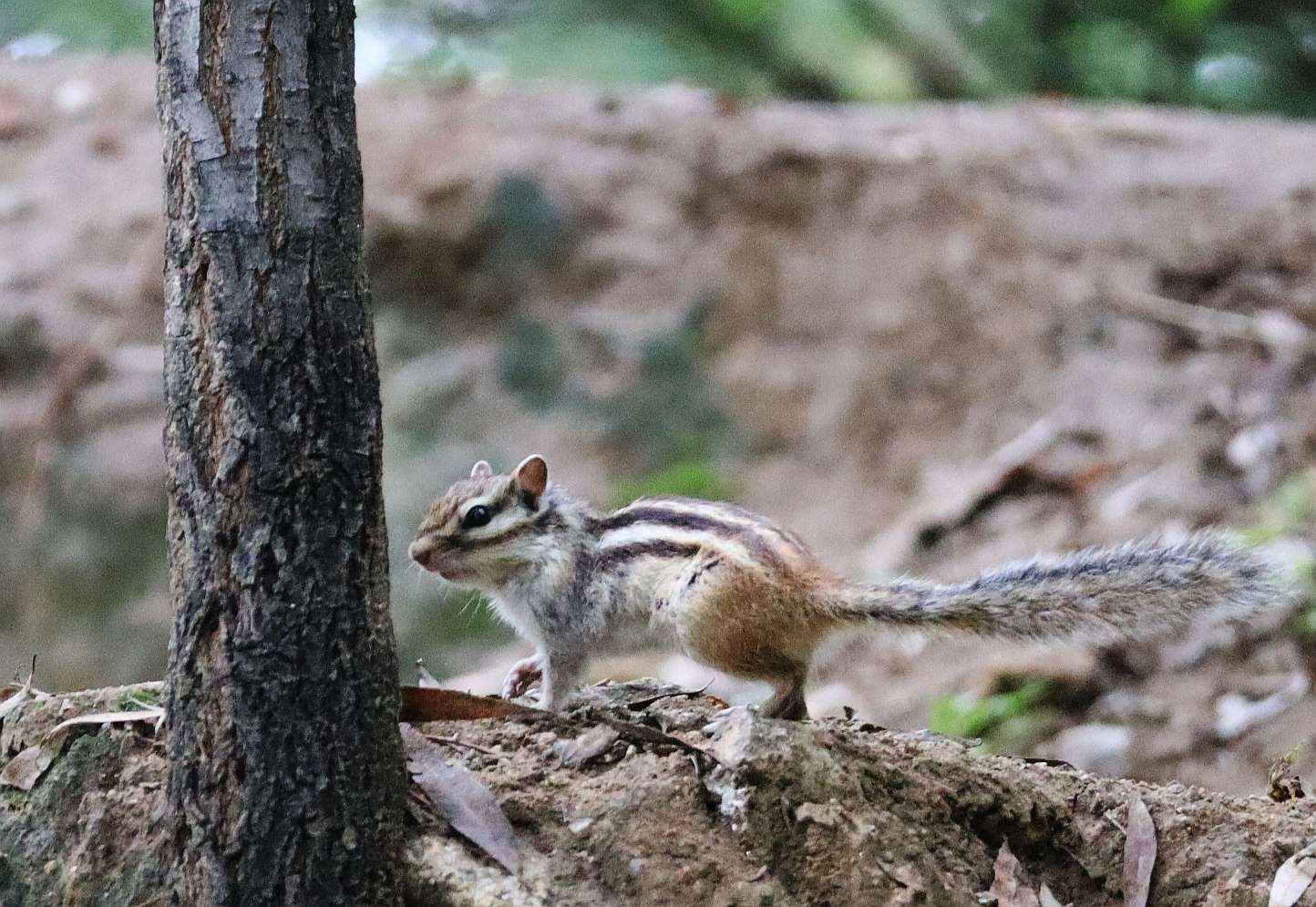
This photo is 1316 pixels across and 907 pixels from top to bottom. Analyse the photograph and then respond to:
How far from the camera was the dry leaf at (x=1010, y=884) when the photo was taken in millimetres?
2975

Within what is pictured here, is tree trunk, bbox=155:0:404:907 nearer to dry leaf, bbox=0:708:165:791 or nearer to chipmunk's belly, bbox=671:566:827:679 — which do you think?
dry leaf, bbox=0:708:165:791

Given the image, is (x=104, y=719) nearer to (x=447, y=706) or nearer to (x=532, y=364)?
(x=447, y=706)

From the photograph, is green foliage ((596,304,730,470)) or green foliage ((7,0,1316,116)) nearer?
green foliage ((596,304,730,470))

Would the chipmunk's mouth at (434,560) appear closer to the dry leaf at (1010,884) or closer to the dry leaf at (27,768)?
the dry leaf at (27,768)

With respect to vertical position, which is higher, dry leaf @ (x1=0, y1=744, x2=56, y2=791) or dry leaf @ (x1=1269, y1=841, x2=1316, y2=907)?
dry leaf @ (x1=0, y1=744, x2=56, y2=791)

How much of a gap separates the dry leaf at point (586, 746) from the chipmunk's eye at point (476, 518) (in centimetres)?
102

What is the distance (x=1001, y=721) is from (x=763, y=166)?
4.01m

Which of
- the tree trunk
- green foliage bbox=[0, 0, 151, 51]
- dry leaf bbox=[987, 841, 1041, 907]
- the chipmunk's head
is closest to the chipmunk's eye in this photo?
the chipmunk's head

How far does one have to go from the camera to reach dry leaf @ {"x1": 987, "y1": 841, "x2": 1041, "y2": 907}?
2975 mm

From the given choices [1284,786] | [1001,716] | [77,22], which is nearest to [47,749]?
[1284,786]

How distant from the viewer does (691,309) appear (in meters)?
8.83

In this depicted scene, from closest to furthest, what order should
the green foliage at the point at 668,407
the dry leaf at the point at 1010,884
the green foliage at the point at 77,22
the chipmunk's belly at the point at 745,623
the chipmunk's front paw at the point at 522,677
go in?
the dry leaf at the point at 1010,884, the chipmunk's belly at the point at 745,623, the chipmunk's front paw at the point at 522,677, the green foliage at the point at 668,407, the green foliage at the point at 77,22

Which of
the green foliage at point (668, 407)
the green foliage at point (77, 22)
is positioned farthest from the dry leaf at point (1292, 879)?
the green foliage at point (77, 22)

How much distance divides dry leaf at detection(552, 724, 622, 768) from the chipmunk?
1.85 ft
